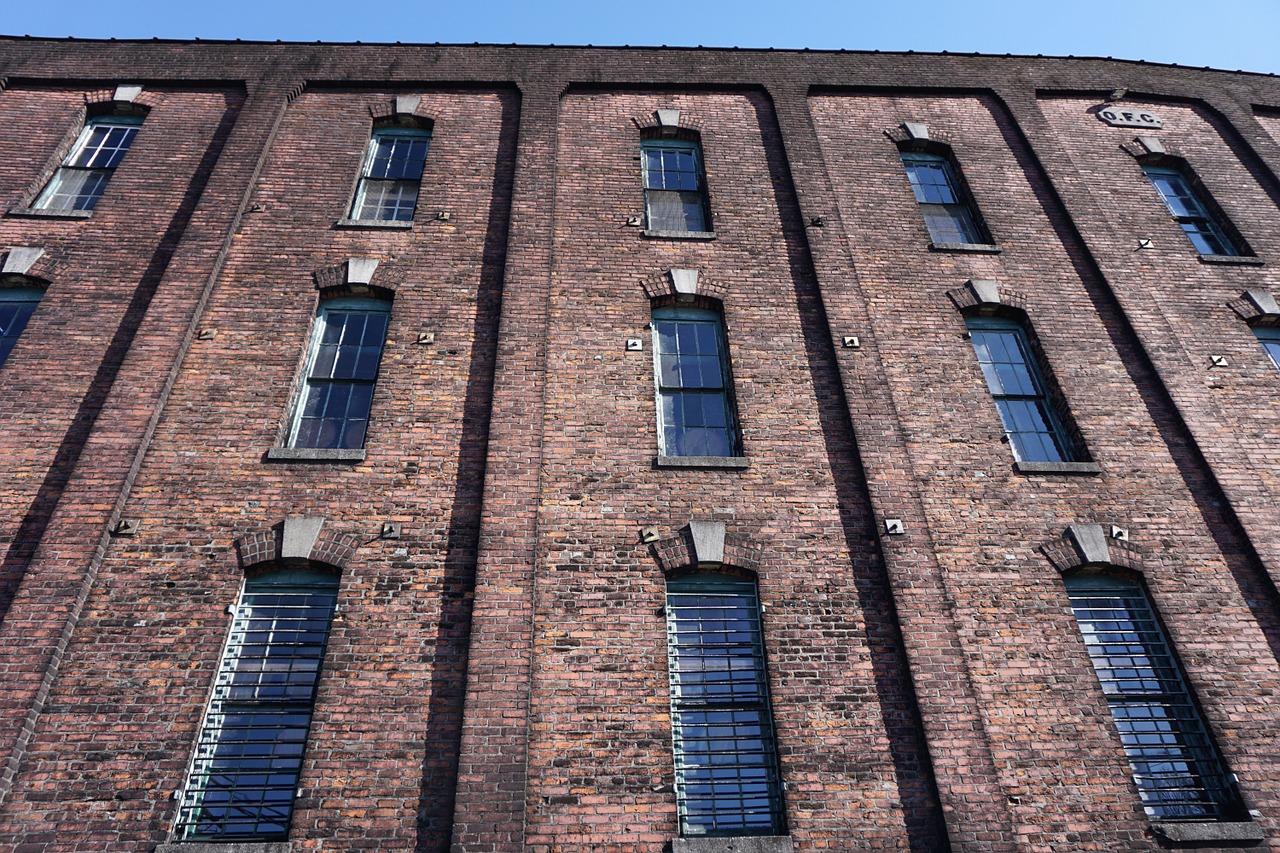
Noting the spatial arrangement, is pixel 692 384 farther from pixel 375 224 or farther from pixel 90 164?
pixel 90 164

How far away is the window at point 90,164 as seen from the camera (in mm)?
11188

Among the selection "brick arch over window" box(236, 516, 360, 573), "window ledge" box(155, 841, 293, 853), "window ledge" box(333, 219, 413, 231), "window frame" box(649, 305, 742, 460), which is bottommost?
"window ledge" box(155, 841, 293, 853)

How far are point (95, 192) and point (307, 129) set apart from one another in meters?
3.03

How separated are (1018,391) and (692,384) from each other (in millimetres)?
4068

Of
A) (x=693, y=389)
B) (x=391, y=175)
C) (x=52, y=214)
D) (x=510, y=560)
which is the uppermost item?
(x=391, y=175)

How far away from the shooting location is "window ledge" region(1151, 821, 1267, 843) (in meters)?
6.59

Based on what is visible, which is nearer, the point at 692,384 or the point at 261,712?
the point at 261,712

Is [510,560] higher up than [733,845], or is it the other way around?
[510,560]

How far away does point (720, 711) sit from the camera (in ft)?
23.6

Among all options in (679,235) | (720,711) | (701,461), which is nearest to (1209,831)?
(720,711)

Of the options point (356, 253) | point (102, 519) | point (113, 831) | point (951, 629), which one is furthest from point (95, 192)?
point (951, 629)

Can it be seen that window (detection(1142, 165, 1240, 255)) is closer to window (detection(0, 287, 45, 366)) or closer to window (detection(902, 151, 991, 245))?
window (detection(902, 151, 991, 245))

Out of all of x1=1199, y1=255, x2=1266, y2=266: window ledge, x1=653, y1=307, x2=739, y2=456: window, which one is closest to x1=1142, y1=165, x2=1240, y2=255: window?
x1=1199, y1=255, x2=1266, y2=266: window ledge

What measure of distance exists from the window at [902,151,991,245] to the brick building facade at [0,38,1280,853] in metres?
0.09
